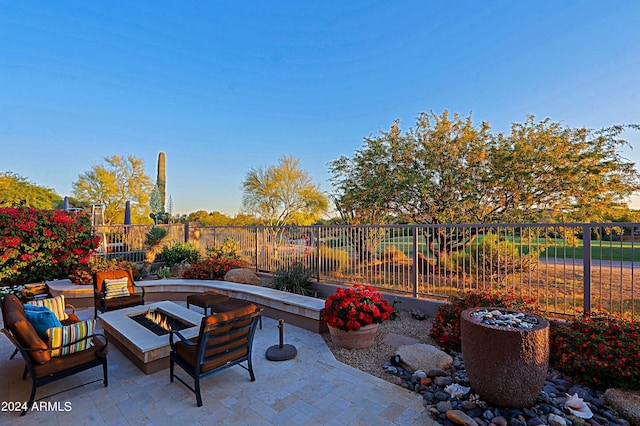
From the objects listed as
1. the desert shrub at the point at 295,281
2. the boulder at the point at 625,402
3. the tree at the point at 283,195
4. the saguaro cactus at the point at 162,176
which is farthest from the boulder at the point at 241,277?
the saguaro cactus at the point at 162,176

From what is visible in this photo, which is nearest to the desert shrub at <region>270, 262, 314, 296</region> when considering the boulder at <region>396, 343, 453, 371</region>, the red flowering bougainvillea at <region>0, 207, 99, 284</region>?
the boulder at <region>396, 343, 453, 371</region>

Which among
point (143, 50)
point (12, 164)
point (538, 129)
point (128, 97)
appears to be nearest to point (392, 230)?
point (538, 129)

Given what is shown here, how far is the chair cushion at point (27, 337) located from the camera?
9.24 feet

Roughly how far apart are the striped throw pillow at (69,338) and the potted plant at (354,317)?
2.87 m

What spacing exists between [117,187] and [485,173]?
30.2m

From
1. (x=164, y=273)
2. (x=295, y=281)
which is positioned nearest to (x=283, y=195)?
(x=164, y=273)

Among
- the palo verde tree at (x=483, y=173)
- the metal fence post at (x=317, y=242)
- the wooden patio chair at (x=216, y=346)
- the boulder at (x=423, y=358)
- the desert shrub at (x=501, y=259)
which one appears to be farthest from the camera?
the palo verde tree at (x=483, y=173)

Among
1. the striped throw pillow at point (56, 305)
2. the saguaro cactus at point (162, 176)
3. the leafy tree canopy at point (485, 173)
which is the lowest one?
the striped throw pillow at point (56, 305)

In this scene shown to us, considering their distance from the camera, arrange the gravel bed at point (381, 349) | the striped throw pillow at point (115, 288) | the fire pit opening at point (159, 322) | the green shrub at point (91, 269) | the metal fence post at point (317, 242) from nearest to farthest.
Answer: the gravel bed at point (381, 349) < the fire pit opening at point (159, 322) < the striped throw pillow at point (115, 288) < the green shrub at point (91, 269) < the metal fence post at point (317, 242)

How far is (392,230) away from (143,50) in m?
10.4

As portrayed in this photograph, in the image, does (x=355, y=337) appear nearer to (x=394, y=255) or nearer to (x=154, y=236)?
(x=394, y=255)

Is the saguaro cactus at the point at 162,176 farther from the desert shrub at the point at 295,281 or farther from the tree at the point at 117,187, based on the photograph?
the desert shrub at the point at 295,281

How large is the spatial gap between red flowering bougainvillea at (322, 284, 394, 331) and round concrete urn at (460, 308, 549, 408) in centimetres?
161

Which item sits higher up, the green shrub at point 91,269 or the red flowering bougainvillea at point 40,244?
the red flowering bougainvillea at point 40,244
